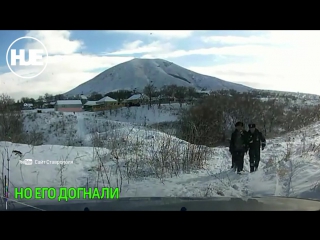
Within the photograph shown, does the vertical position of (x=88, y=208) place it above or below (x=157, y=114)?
below

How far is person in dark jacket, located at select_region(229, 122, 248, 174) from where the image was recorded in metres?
4.29

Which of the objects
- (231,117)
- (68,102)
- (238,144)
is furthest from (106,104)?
(238,144)

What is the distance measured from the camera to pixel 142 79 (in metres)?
4.23

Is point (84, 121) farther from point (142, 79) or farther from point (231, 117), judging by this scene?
point (231, 117)

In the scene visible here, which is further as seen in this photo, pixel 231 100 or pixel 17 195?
pixel 231 100

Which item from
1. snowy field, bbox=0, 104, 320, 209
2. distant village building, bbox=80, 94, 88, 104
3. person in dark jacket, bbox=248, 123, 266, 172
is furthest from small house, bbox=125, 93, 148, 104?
person in dark jacket, bbox=248, 123, 266, 172

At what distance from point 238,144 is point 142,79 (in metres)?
1.20

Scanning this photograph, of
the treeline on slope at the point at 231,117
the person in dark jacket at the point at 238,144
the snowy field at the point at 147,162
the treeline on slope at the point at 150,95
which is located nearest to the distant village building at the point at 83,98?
the treeline on slope at the point at 150,95

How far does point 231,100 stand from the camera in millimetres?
4320

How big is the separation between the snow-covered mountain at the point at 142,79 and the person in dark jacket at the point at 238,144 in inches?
18.4
